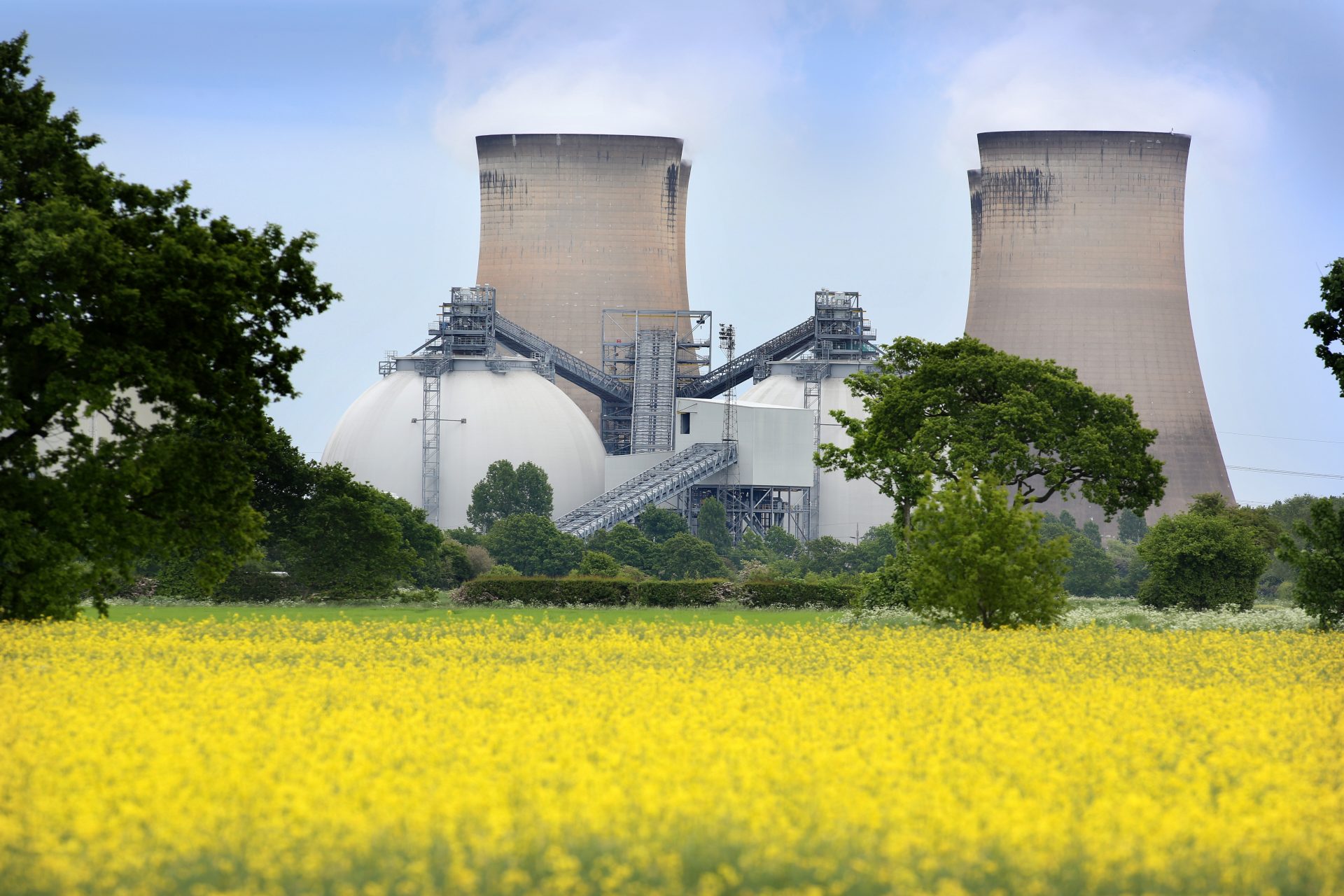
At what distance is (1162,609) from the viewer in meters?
44.4

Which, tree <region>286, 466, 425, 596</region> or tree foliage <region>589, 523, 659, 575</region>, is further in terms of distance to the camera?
tree foliage <region>589, 523, 659, 575</region>

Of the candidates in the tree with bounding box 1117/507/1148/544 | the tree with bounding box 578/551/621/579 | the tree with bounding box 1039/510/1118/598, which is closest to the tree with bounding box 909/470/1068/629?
the tree with bounding box 578/551/621/579

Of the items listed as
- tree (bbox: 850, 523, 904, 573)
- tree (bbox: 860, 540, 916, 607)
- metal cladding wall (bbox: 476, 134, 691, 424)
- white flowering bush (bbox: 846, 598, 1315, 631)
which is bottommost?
white flowering bush (bbox: 846, 598, 1315, 631)

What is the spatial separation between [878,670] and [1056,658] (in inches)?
119

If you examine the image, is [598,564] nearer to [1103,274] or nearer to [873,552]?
[873,552]

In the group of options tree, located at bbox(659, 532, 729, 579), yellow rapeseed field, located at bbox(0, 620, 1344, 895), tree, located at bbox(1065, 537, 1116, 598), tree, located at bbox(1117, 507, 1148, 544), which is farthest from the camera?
tree, located at bbox(1117, 507, 1148, 544)

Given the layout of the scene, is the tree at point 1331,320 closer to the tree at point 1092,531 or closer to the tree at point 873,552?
the tree at point 873,552

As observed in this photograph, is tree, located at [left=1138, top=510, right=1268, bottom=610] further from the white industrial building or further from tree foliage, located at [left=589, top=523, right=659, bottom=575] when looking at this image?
the white industrial building

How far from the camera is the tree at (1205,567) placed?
45.6 m

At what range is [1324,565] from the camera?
2744 centimetres

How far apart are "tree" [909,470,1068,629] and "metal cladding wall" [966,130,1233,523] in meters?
64.2

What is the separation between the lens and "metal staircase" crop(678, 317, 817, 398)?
99.9m

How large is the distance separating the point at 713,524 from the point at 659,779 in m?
74.6

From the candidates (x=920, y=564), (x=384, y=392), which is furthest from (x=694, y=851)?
(x=384, y=392)
